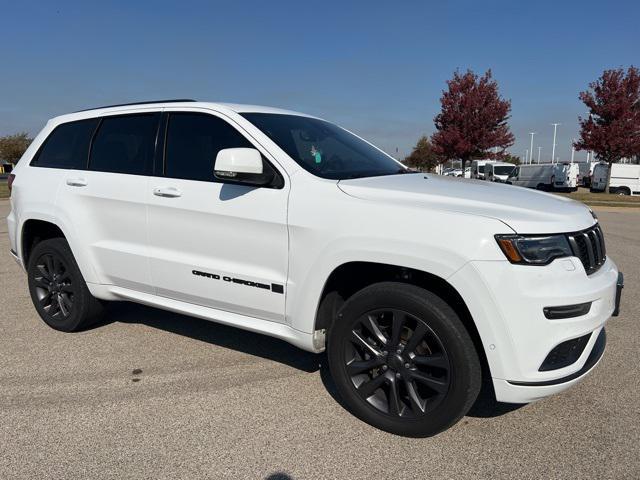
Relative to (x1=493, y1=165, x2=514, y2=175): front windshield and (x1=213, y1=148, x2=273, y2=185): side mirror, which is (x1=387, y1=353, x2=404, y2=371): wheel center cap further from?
(x1=493, y1=165, x2=514, y2=175): front windshield

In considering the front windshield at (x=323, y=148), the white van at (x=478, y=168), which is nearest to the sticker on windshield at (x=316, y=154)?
the front windshield at (x=323, y=148)

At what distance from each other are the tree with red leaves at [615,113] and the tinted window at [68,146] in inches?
1123

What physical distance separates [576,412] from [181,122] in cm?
320

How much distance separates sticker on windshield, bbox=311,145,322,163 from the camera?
343cm

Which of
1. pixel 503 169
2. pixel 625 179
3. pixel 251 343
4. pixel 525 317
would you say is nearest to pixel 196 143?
pixel 251 343

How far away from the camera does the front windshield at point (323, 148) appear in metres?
3.34

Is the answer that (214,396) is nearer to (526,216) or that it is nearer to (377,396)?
(377,396)

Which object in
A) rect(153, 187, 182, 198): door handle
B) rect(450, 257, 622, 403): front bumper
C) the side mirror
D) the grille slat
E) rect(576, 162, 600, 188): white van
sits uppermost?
the side mirror

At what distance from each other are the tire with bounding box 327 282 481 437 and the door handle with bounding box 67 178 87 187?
235 centimetres

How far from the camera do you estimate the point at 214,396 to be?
3.36 meters

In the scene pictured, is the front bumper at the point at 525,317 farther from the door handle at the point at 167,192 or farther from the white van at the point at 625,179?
the white van at the point at 625,179

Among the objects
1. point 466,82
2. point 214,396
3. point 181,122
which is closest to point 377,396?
point 214,396

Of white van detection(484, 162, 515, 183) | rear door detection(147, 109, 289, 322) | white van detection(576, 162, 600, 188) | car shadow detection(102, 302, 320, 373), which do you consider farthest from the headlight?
white van detection(576, 162, 600, 188)

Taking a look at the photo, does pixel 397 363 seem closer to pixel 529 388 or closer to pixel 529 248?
pixel 529 388
